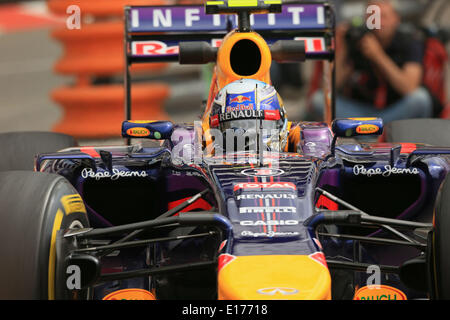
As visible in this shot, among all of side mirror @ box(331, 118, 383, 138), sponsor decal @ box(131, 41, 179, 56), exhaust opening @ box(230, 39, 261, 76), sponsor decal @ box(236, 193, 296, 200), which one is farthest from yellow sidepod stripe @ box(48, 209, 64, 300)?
sponsor decal @ box(131, 41, 179, 56)

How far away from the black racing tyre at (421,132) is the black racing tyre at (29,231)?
2.62m

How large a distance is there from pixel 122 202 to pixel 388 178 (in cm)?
135

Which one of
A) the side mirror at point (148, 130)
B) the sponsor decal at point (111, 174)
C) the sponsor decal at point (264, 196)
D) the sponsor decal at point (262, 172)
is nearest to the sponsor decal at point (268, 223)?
the sponsor decal at point (264, 196)

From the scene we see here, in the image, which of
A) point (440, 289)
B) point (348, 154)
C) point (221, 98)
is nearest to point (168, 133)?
point (221, 98)

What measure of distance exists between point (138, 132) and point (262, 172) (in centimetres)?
84

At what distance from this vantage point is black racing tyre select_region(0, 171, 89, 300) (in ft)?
9.30

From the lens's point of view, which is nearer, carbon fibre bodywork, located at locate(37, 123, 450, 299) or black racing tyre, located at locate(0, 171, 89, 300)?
black racing tyre, located at locate(0, 171, 89, 300)

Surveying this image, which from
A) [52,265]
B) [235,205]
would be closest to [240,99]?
[235,205]

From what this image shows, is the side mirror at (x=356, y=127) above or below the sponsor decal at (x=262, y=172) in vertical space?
above

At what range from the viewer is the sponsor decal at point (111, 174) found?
3.77m

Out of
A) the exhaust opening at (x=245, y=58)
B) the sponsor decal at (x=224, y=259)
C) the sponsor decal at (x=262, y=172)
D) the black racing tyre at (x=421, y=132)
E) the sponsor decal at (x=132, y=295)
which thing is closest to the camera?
the sponsor decal at (x=224, y=259)

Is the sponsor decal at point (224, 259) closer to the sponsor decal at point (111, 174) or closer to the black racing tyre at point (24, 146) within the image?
the sponsor decal at point (111, 174)

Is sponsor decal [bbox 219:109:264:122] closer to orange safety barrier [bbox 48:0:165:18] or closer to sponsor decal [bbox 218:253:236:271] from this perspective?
sponsor decal [bbox 218:253:236:271]

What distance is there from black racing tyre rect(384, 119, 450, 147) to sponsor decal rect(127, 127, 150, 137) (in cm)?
185
